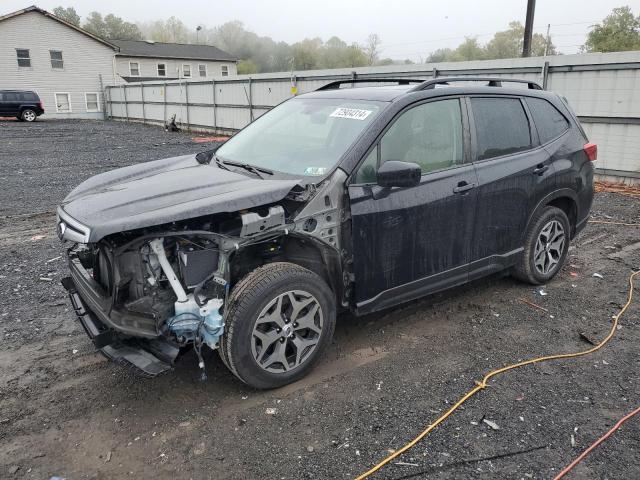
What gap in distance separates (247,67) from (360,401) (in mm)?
78331

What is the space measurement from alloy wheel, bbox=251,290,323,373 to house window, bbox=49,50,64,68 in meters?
38.6

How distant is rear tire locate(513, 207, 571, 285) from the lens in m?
4.70

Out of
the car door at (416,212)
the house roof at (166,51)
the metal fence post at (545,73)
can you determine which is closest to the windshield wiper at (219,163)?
the car door at (416,212)

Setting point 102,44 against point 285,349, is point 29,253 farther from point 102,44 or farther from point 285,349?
point 102,44

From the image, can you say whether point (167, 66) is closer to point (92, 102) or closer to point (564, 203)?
point (92, 102)

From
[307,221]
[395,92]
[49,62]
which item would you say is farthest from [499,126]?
[49,62]

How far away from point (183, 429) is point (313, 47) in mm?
88371

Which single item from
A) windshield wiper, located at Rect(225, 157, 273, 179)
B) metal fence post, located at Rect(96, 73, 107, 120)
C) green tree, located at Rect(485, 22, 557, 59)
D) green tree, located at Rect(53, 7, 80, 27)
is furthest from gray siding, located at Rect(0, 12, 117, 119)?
green tree, located at Rect(53, 7, 80, 27)

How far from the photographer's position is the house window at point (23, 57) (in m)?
33.7

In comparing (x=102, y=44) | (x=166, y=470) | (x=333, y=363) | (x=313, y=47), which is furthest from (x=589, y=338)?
(x=313, y=47)

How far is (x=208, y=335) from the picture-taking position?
117 inches

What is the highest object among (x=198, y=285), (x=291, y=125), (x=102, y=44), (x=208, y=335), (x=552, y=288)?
(x=102, y=44)

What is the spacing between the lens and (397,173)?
3340 millimetres

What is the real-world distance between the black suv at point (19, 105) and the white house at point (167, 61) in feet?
53.0
